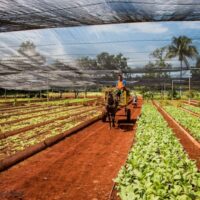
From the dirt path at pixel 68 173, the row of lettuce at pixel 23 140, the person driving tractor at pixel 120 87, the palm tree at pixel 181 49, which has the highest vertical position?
the palm tree at pixel 181 49

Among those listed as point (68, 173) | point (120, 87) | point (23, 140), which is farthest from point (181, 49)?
point (68, 173)

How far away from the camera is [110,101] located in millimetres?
13719

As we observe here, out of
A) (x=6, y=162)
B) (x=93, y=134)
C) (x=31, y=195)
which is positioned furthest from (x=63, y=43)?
(x=31, y=195)

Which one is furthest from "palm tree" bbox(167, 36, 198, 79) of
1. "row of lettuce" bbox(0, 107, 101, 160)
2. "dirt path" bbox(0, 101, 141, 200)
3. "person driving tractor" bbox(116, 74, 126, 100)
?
"dirt path" bbox(0, 101, 141, 200)

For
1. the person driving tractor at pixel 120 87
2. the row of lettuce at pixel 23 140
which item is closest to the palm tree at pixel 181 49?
the person driving tractor at pixel 120 87

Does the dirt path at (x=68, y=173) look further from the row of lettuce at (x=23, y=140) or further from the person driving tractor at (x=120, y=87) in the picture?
the person driving tractor at (x=120, y=87)

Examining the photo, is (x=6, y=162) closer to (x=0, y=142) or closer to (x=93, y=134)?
(x=0, y=142)

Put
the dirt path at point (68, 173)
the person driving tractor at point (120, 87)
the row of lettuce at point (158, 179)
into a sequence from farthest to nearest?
1. the person driving tractor at point (120, 87)
2. the dirt path at point (68, 173)
3. the row of lettuce at point (158, 179)

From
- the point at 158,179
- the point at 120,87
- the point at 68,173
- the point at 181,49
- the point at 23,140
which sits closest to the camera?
the point at 158,179

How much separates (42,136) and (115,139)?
8.57 feet

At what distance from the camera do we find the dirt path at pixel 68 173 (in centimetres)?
565

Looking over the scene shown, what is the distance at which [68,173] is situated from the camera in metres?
6.84

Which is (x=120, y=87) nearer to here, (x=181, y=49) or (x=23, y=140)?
(x=23, y=140)

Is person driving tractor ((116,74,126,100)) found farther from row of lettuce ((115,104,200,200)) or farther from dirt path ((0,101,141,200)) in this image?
row of lettuce ((115,104,200,200))
